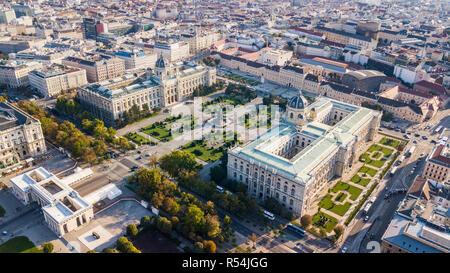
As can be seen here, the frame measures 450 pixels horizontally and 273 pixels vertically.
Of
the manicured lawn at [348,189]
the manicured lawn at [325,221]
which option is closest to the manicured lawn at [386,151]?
the manicured lawn at [348,189]

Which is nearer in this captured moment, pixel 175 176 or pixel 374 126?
pixel 175 176

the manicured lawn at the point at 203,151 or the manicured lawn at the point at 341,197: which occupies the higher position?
the manicured lawn at the point at 203,151

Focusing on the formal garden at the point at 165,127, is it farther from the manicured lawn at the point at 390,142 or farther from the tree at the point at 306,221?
the manicured lawn at the point at 390,142

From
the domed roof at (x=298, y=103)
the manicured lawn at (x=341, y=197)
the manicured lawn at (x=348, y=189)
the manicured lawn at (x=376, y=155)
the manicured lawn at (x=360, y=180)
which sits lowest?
the manicured lawn at (x=341, y=197)

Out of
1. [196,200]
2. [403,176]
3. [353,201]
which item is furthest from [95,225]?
[403,176]

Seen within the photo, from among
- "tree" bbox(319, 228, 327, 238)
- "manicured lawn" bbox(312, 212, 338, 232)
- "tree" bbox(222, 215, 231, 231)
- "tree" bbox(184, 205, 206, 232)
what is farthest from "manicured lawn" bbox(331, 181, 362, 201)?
"tree" bbox(184, 205, 206, 232)

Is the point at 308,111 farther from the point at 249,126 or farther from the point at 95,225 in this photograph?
the point at 95,225
